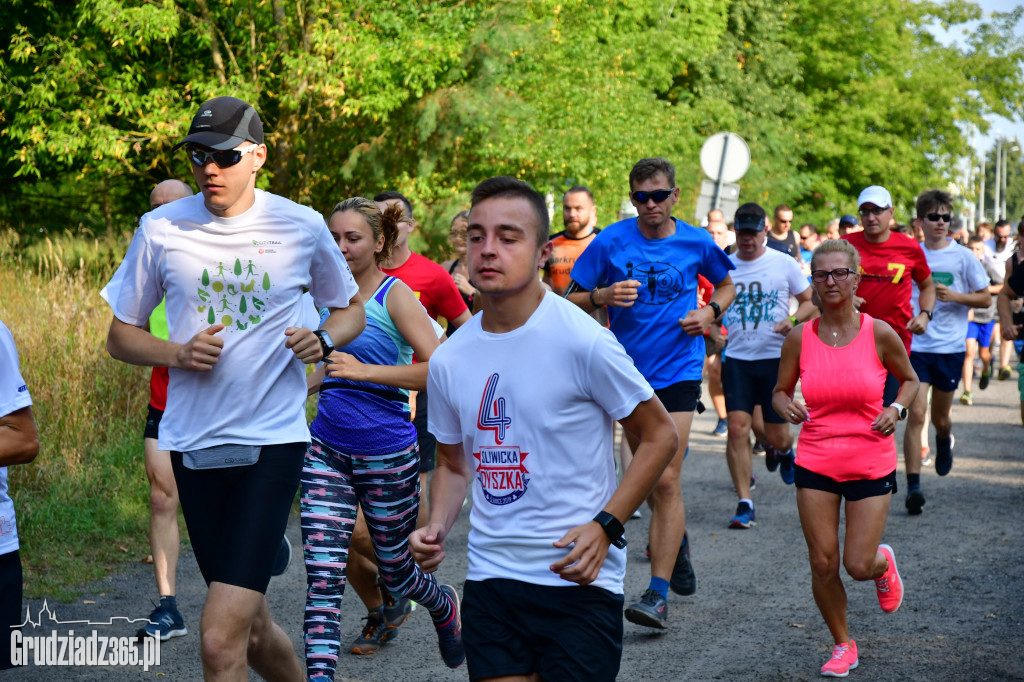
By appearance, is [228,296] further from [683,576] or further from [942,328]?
[942,328]

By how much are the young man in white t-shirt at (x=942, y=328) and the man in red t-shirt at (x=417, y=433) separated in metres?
4.53

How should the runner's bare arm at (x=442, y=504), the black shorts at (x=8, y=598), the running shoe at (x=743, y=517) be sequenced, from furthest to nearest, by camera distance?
1. the running shoe at (x=743, y=517)
2. the black shorts at (x=8, y=598)
3. the runner's bare arm at (x=442, y=504)

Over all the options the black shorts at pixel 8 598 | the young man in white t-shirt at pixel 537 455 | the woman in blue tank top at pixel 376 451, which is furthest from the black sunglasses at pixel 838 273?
the black shorts at pixel 8 598

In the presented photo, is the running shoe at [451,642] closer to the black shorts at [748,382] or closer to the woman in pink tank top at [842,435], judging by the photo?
the woman in pink tank top at [842,435]

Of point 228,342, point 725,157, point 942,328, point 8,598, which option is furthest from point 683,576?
point 725,157

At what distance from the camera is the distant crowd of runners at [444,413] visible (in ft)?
10.9

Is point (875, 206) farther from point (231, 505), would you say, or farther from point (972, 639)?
point (231, 505)

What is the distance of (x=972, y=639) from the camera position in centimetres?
615

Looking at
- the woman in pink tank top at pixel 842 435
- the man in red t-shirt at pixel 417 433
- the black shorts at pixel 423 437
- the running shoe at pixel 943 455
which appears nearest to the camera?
the woman in pink tank top at pixel 842 435

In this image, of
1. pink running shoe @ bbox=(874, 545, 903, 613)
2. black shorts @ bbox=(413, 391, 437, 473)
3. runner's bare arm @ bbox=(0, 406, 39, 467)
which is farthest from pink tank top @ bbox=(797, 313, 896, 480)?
runner's bare arm @ bbox=(0, 406, 39, 467)

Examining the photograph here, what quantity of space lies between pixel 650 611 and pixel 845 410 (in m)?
1.46

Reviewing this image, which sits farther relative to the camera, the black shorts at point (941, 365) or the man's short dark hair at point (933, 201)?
the black shorts at point (941, 365)

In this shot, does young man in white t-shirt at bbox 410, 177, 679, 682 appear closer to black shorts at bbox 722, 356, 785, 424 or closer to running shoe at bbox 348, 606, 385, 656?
running shoe at bbox 348, 606, 385, 656

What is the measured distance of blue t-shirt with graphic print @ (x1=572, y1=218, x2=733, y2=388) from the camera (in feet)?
22.7
